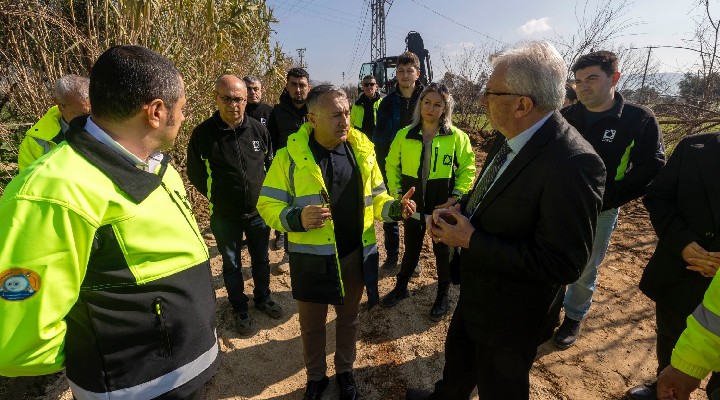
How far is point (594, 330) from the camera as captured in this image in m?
3.40

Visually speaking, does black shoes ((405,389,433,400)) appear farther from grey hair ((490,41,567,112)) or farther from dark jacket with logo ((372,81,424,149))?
dark jacket with logo ((372,81,424,149))

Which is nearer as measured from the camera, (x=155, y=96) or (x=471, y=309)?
(x=155, y=96)

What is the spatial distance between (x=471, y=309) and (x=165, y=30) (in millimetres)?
5585

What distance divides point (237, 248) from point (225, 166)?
746 mm

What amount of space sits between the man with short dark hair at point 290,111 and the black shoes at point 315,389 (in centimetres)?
193

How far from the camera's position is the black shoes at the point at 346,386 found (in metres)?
2.62

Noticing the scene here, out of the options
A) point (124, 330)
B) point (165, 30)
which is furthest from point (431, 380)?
point (165, 30)

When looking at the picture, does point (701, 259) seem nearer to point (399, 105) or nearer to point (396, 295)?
point (396, 295)

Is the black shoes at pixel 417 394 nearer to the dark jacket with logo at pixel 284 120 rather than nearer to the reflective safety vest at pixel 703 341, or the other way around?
the reflective safety vest at pixel 703 341

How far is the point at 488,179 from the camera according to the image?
189 centimetres

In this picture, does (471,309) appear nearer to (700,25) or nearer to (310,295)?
(310,295)

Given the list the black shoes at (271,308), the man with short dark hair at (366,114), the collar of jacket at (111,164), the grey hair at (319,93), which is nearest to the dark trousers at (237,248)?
the black shoes at (271,308)

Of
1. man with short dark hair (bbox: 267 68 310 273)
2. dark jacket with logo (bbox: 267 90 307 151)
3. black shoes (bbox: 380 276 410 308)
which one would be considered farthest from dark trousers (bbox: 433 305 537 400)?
dark jacket with logo (bbox: 267 90 307 151)

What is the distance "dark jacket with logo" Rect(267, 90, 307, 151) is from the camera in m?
4.41
